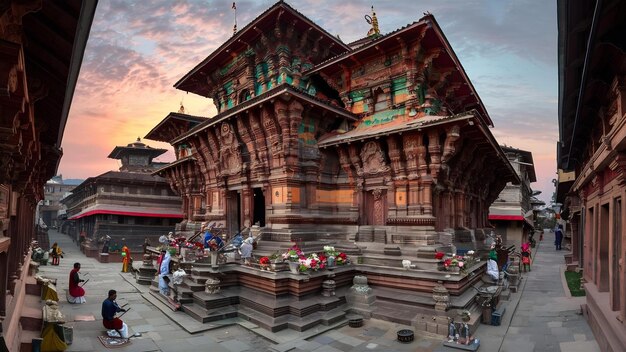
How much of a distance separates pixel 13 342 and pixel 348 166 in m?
12.3

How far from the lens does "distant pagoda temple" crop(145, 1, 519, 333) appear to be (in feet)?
44.5

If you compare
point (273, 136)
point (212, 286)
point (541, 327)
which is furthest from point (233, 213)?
point (541, 327)

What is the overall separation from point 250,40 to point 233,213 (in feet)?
29.5

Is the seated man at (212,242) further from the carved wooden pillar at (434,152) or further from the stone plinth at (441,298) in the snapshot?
the carved wooden pillar at (434,152)

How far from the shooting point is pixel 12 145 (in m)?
4.95

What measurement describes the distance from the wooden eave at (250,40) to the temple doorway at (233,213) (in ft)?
25.3

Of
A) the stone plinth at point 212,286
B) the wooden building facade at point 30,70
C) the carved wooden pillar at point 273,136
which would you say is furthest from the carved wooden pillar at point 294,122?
the wooden building facade at point 30,70

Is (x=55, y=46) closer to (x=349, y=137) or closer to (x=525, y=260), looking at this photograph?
(x=349, y=137)

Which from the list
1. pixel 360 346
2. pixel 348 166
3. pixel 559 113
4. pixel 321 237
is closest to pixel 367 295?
pixel 360 346

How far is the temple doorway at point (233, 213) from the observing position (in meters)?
19.4

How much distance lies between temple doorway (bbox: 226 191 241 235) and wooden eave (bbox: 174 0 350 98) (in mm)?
7716

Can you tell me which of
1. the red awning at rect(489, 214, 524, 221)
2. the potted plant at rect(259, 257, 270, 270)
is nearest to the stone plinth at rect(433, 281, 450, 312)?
the potted plant at rect(259, 257, 270, 270)

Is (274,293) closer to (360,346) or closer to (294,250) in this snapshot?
(294,250)

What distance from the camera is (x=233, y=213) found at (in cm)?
1956
